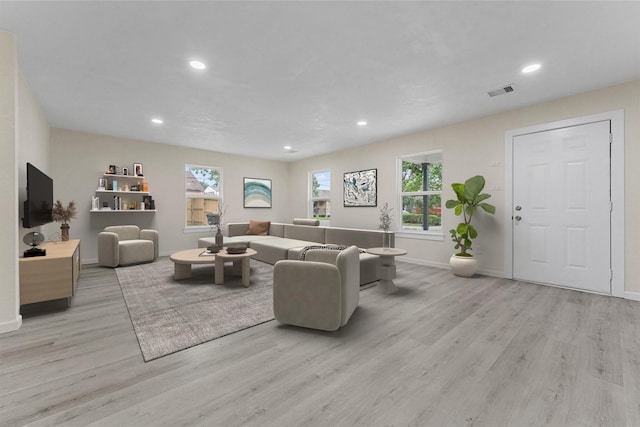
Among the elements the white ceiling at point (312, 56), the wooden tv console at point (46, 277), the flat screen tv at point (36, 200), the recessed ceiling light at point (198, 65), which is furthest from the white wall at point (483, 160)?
the flat screen tv at point (36, 200)

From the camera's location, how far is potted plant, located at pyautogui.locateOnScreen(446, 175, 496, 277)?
13.8 ft

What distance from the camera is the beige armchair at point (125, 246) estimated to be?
4.72 meters

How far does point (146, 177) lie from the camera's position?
5.90 meters

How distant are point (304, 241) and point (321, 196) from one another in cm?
233

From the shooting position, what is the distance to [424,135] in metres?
5.23

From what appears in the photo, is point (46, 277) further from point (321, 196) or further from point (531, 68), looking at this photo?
point (321, 196)

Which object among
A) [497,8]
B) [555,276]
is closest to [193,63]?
[497,8]

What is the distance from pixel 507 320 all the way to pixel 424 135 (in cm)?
369

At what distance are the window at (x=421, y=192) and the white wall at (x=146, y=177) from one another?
412 cm

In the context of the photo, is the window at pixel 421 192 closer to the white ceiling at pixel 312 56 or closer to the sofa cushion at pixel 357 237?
the white ceiling at pixel 312 56

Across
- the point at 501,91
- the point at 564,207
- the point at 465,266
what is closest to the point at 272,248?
the point at 465,266

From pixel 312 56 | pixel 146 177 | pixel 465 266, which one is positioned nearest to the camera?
pixel 312 56

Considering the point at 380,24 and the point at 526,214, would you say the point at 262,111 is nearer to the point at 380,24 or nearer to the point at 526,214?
the point at 380,24

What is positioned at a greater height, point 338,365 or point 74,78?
point 74,78
